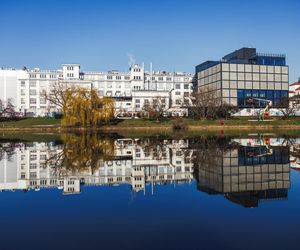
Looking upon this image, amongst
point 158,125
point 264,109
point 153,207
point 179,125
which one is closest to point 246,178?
point 153,207

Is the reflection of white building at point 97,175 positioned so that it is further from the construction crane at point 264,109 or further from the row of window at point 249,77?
the row of window at point 249,77

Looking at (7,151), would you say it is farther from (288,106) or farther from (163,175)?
(288,106)

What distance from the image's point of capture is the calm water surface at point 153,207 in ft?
17.5

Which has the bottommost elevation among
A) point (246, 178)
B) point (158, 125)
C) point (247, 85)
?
point (246, 178)

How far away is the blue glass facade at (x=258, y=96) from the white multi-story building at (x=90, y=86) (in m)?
11.8

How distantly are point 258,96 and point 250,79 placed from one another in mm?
4129

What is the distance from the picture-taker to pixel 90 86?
83.4 m

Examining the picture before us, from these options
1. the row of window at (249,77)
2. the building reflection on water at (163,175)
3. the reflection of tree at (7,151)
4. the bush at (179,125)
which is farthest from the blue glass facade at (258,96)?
the building reflection on water at (163,175)

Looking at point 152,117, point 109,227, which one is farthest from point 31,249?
point 152,117

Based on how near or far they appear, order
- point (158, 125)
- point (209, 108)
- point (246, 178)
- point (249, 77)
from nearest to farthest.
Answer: point (246, 178) < point (158, 125) < point (209, 108) < point (249, 77)

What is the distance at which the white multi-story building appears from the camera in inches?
3164

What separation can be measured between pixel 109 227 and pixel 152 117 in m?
54.3

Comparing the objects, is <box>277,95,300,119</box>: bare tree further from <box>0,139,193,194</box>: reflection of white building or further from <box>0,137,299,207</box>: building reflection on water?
<box>0,139,193,194</box>: reflection of white building

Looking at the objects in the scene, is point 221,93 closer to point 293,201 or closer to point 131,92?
point 131,92
